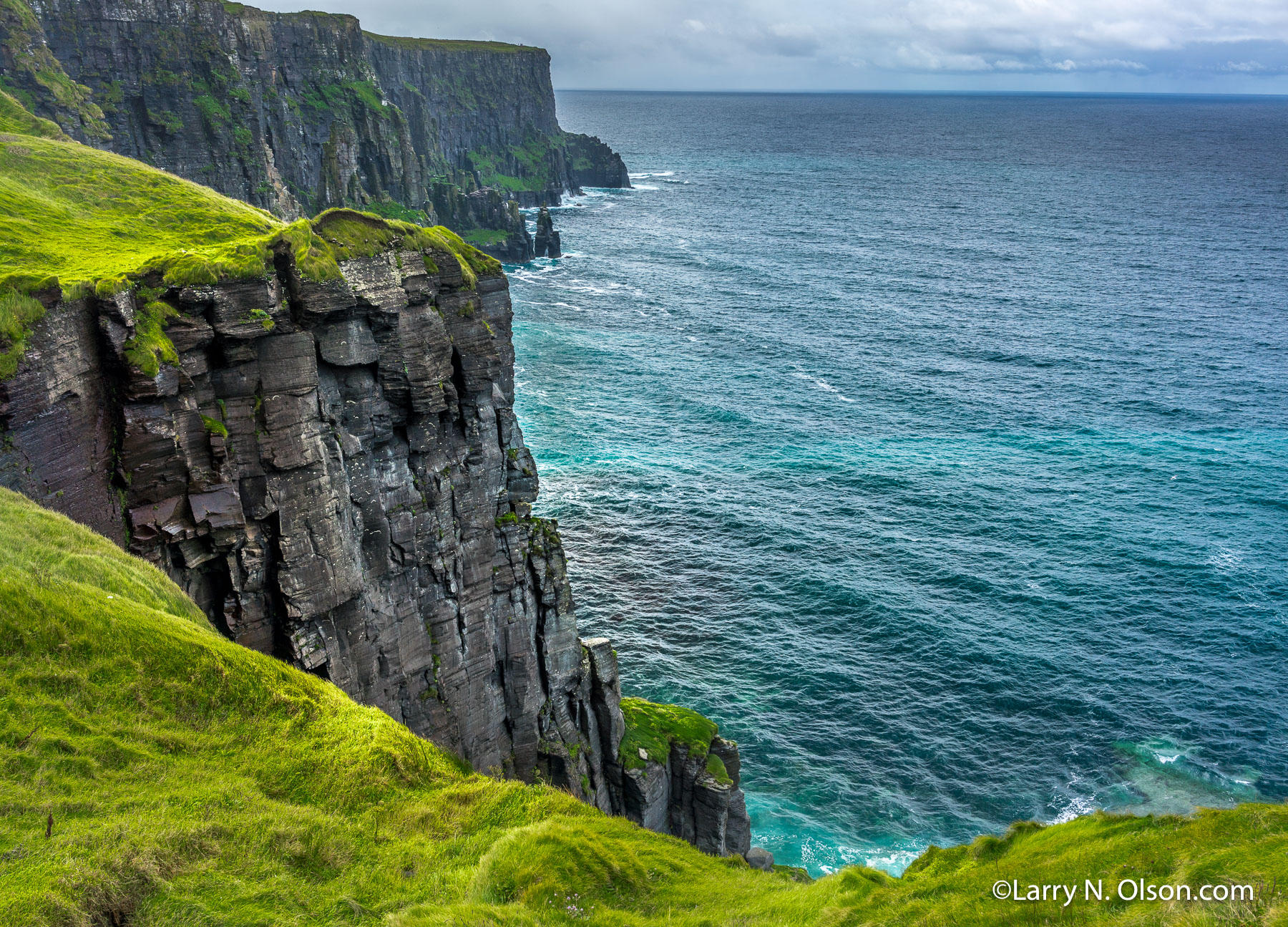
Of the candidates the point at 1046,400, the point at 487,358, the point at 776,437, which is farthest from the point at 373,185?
the point at 487,358

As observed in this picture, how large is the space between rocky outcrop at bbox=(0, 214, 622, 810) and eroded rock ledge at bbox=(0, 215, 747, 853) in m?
0.08

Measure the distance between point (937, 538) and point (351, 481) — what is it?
5721 cm

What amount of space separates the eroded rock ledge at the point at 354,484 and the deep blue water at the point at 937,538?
16.0m

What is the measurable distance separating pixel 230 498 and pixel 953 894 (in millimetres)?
26390

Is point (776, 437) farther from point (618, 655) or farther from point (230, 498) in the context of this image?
Result: point (230, 498)

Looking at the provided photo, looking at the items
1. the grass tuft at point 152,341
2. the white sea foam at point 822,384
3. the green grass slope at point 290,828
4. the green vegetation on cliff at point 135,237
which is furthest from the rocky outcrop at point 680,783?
the white sea foam at point 822,384

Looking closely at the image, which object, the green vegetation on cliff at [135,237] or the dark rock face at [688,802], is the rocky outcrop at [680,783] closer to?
the dark rock face at [688,802]

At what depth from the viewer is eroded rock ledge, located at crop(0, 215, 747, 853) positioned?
1134 inches

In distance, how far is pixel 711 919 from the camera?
24891 mm

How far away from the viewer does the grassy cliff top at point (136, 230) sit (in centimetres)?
3069

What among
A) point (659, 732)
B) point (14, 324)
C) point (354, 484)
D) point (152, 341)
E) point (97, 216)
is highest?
point (97, 216)

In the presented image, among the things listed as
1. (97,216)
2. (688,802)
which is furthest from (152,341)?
(688,802)

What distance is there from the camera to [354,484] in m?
35.4

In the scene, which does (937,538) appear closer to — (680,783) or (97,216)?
(680,783)
